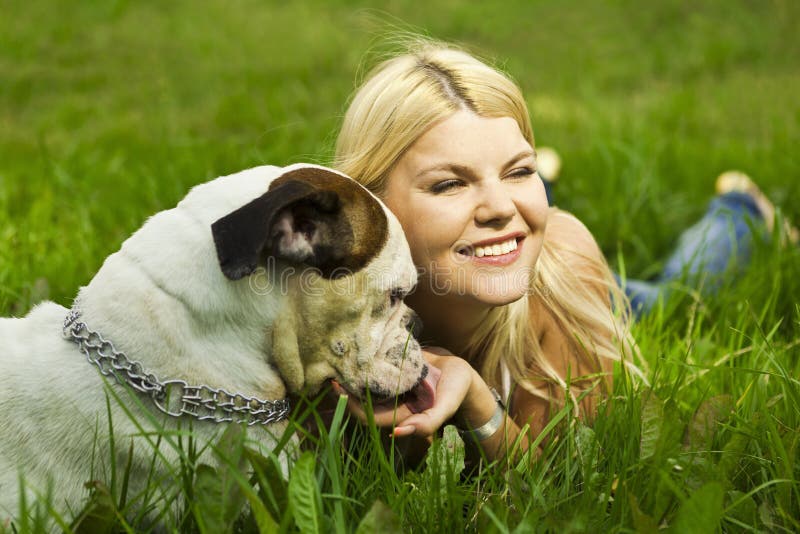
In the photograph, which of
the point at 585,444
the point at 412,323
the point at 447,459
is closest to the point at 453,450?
the point at 447,459

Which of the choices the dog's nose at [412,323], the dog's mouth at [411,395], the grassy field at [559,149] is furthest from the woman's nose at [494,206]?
the grassy field at [559,149]

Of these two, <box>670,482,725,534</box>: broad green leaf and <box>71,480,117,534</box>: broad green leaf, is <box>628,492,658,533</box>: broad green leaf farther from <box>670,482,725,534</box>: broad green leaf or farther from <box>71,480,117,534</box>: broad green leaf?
<box>71,480,117,534</box>: broad green leaf

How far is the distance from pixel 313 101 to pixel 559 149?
2.38m

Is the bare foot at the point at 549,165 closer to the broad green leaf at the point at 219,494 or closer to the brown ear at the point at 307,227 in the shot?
the brown ear at the point at 307,227

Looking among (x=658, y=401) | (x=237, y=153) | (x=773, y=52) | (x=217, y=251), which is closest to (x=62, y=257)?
(x=237, y=153)

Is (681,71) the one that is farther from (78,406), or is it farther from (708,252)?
(78,406)

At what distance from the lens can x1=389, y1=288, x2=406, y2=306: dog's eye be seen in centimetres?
250

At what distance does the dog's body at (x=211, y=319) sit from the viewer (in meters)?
2.11

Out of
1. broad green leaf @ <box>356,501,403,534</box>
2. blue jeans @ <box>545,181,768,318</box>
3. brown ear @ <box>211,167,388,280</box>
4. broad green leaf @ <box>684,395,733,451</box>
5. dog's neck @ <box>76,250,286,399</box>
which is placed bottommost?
blue jeans @ <box>545,181,768,318</box>

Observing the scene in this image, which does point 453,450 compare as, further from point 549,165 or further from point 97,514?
point 549,165

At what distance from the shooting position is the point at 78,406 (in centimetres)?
213

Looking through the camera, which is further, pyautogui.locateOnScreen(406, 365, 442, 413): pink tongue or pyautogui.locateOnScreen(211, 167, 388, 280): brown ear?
pyautogui.locateOnScreen(406, 365, 442, 413): pink tongue

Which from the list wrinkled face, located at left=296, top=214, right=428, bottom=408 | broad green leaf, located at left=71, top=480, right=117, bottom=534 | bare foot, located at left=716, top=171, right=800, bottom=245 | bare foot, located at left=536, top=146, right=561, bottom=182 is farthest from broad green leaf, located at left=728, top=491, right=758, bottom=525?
bare foot, located at left=536, top=146, right=561, bottom=182

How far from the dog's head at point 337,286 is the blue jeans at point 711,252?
1764 millimetres
